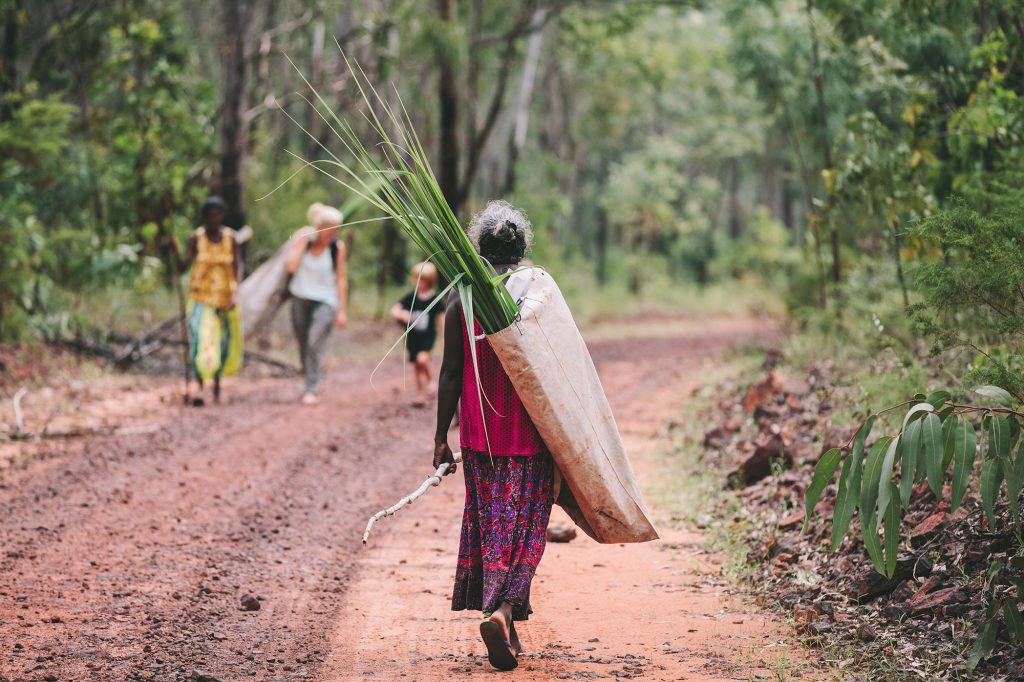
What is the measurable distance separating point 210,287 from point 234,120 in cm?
608

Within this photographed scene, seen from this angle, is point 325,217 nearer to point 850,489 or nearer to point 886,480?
point 850,489

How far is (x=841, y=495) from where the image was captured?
4070 mm

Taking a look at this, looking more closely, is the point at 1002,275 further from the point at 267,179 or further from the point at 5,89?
the point at 267,179

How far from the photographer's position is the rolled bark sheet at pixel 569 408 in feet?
14.2

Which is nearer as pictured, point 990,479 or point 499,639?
point 990,479

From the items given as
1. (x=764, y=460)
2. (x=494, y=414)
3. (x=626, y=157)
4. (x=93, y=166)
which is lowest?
(x=764, y=460)

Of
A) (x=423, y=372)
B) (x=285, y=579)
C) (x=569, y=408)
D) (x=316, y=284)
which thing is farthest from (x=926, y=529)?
(x=316, y=284)

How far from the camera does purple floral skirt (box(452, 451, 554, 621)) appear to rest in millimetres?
4516

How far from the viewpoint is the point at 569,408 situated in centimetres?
440

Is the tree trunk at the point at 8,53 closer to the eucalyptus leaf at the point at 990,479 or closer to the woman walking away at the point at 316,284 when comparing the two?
the woman walking away at the point at 316,284

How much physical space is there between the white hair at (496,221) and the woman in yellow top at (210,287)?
6210mm

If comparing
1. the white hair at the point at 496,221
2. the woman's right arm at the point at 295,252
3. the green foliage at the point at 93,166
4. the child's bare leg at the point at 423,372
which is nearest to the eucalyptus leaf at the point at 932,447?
the white hair at the point at 496,221

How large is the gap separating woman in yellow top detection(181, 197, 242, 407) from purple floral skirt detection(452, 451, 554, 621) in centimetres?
659

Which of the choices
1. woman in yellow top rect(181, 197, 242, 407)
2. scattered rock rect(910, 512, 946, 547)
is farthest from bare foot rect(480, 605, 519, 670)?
woman in yellow top rect(181, 197, 242, 407)
